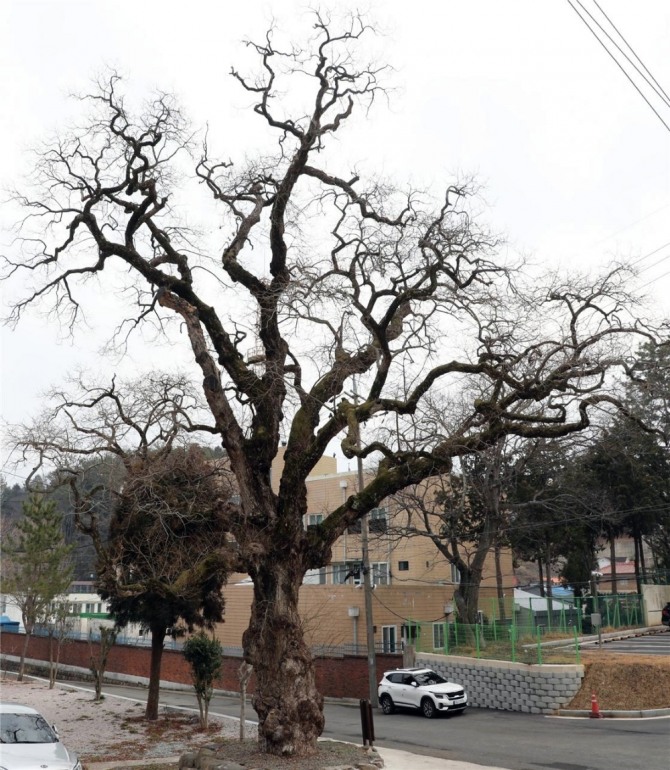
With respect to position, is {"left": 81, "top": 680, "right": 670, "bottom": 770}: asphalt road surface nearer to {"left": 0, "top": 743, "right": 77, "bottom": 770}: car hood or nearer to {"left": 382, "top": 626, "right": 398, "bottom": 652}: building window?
{"left": 0, "top": 743, "right": 77, "bottom": 770}: car hood

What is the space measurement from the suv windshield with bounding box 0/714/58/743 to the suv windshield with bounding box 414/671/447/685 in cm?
1434

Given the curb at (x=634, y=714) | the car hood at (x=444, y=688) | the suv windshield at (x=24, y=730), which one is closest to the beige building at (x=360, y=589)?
the car hood at (x=444, y=688)

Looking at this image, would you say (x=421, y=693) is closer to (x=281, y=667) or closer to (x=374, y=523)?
(x=281, y=667)

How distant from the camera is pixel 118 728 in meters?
23.5

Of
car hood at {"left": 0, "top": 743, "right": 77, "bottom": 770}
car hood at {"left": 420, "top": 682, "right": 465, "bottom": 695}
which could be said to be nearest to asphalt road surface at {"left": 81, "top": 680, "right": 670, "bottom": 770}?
car hood at {"left": 420, "top": 682, "right": 465, "bottom": 695}

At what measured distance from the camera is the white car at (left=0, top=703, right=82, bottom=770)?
42.5ft

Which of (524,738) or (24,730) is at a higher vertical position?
(24,730)

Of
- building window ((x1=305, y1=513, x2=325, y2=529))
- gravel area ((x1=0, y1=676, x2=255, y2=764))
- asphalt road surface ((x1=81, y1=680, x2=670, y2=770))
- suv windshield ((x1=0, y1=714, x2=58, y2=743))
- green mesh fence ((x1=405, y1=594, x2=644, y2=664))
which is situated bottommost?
gravel area ((x1=0, y1=676, x2=255, y2=764))

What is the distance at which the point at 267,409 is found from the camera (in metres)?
18.0

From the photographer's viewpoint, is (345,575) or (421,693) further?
(345,575)

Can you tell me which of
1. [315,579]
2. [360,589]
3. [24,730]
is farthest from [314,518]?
[24,730]

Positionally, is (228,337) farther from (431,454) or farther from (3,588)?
(3,588)

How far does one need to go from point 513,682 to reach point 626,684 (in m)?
3.70

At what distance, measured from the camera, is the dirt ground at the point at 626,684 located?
23.2 meters
